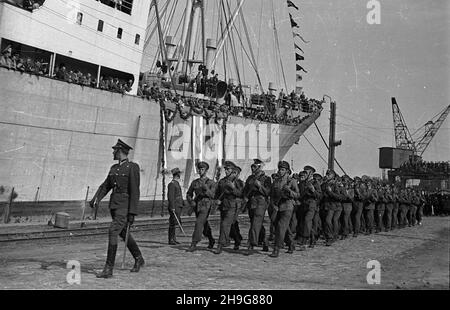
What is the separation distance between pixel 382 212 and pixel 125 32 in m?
11.7

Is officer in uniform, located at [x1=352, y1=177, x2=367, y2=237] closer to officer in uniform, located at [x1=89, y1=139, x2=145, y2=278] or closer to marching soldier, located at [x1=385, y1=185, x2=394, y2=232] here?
marching soldier, located at [x1=385, y1=185, x2=394, y2=232]

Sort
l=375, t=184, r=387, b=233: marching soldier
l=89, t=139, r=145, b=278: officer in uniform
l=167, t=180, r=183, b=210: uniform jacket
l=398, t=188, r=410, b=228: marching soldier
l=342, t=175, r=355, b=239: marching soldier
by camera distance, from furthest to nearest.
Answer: l=398, t=188, r=410, b=228: marching soldier, l=375, t=184, r=387, b=233: marching soldier, l=342, t=175, r=355, b=239: marching soldier, l=167, t=180, r=183, b=210: uniform jacket, l=89, t=139, r=145, b=278: officer in uniform

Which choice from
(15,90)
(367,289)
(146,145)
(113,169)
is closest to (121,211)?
(113,169)

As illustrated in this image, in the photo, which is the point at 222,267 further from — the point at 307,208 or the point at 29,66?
the point at 29,66

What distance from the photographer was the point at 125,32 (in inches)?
696

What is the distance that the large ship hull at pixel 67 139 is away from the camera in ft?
43.2

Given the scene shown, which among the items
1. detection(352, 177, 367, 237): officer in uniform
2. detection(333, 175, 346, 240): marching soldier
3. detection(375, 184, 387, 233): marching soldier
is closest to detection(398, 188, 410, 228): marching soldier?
detection(375, 184, 387, 233): marching soldier

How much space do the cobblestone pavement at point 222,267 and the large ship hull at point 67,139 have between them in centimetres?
491

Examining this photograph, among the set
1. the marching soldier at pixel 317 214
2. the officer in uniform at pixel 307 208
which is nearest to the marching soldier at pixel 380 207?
the marching soldier at pixel 317 214

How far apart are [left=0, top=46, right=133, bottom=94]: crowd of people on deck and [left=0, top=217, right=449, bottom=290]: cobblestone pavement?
20.9 feet

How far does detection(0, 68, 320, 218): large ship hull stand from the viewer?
1317cm

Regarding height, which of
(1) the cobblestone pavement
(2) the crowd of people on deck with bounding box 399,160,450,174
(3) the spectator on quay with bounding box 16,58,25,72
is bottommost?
(1) the cobblestone pavement

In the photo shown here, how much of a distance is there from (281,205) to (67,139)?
361 inches

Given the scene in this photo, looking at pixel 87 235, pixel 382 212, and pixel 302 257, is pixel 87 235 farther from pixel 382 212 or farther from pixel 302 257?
pixel 382 212
